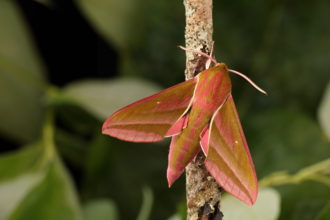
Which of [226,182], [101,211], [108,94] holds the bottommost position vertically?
[101,211]

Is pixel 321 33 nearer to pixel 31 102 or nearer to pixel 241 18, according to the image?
pixel 241 18

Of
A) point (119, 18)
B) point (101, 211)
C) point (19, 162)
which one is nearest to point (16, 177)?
point (19, 162)

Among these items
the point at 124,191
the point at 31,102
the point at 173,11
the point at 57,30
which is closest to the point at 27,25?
the point at 57,30

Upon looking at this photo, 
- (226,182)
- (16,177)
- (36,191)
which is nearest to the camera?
(226,182)

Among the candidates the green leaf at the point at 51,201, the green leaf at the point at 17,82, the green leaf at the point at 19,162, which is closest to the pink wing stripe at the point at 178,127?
the green leaf at the point at 51,201

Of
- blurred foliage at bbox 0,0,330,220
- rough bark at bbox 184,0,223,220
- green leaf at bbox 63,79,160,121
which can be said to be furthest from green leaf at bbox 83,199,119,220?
rough bark at bbox 184,0,223,220

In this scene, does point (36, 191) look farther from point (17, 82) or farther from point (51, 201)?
point (17, 82)

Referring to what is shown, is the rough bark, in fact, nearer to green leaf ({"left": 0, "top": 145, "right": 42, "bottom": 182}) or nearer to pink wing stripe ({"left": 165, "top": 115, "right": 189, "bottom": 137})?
pink wing stripe ({"left": 165, "top": 115, "right": 189, "bottom": 137})
